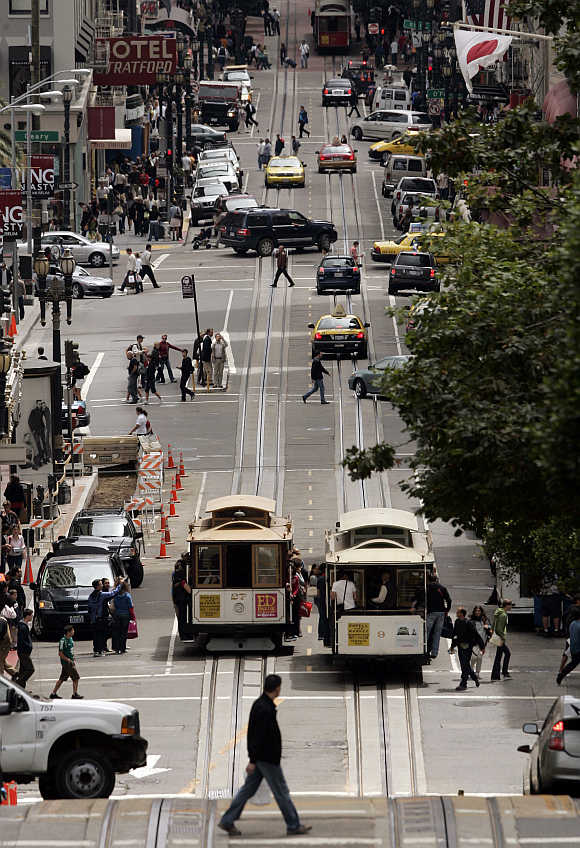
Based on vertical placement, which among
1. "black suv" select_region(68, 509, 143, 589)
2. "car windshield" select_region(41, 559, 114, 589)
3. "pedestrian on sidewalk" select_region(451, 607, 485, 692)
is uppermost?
"pedestrian on sidewalk" select_region(451, 607, 485, 692)

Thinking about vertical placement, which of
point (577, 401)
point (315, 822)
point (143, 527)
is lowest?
point (143, 527)

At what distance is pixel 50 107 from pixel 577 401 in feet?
237

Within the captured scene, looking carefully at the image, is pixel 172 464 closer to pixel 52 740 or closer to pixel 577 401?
pixel 52 740

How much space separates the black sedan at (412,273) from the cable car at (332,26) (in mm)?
63504

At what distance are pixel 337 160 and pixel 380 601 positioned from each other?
6199 centimetres

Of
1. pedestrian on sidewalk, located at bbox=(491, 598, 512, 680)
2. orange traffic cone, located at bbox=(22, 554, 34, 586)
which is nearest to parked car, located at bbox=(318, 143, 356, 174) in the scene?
orange traffic cone, located at bbox=(22, 554, 34, 586)

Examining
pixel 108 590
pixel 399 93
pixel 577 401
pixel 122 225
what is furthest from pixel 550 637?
pixel 399 93

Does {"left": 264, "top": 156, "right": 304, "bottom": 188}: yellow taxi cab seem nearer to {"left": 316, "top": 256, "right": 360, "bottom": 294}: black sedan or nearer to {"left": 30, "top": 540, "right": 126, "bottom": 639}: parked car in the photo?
{"left": 316, "top": 256, "right": 360, "bottom": 294}: black sedan

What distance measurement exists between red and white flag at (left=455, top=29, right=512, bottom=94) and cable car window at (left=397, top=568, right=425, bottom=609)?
13207mm

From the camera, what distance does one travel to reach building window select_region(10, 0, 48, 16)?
3398 inches

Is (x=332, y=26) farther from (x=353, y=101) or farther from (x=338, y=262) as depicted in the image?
(x=338, y=262)

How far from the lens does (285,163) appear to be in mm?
87500

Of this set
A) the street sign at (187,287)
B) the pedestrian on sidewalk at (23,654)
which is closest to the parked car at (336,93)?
the street sign at (187,287)

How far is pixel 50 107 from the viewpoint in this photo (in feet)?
278
